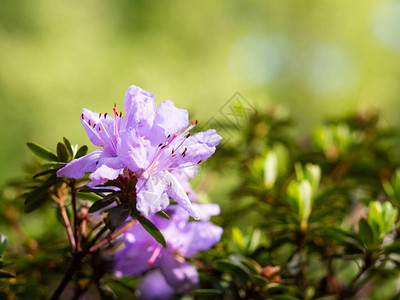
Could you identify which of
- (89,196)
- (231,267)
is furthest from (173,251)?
(89,196)

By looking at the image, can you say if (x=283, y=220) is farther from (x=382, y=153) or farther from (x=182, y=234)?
(x=382, y=153)

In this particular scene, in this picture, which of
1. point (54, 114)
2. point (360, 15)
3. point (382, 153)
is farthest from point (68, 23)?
point (360, 15)

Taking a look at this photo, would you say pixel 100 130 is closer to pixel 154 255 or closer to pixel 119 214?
pixel 119 214

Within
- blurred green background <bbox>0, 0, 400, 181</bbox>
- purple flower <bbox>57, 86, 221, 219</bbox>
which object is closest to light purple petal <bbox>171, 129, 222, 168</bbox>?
purple flower <bbox>57, 86, 221, 219</bbox>

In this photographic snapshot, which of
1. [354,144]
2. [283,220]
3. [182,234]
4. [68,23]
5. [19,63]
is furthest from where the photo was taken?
[68,23]

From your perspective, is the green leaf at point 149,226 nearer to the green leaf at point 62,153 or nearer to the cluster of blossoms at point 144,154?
the cluster of blossoms at point 144,154

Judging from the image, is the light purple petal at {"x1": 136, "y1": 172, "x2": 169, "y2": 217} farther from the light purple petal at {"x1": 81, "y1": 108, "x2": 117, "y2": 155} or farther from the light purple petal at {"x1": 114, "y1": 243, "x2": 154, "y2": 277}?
the light purple petal at {"x1": 114, "y1": 243, "x2": 154, "y2": 277}
